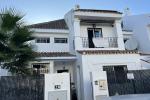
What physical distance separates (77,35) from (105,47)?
3081 millimetres

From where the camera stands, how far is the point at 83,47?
19125 millimetres

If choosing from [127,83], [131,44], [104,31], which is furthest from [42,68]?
[131,44]

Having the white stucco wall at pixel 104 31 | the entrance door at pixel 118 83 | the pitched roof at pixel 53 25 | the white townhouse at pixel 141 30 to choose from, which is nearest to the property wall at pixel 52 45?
the pitched roof at pixel 53 25

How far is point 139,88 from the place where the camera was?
49.7ft

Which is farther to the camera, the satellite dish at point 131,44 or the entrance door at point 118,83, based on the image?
the satellite dish at point 131,44

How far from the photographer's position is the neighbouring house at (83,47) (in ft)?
54.4

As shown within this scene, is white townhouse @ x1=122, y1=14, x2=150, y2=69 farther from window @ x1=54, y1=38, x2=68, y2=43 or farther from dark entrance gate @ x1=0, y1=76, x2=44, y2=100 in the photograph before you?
dark entrance gate @ x1=0, y1=76, x2=44, y2=100

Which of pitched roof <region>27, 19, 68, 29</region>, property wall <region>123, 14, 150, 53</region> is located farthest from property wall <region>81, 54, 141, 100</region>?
property wall <region>123, 14, 150, 53</region>

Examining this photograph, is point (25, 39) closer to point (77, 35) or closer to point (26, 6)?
point (26, 6)

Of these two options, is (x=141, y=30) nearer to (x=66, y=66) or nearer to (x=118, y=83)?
(x=66, y=66)

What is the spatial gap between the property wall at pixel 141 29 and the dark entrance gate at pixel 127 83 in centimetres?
895

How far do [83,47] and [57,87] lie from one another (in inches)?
289

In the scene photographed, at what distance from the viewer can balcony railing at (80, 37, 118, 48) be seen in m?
19.3

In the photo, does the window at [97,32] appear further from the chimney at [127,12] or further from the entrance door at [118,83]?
the chimney at [127,12]
